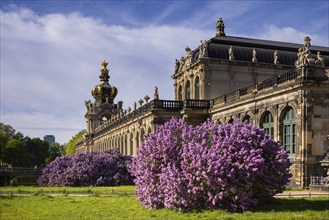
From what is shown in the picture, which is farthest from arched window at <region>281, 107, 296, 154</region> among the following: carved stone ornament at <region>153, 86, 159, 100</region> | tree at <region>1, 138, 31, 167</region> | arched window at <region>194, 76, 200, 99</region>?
tree at <region>1, 138, 31, 167</region>

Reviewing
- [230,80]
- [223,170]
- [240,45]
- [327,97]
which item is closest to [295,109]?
[327,97]

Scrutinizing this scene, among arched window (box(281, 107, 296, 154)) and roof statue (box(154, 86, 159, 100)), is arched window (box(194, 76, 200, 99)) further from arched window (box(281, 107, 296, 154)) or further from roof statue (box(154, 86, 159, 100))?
arched window (box(281, 107, 296, 154))

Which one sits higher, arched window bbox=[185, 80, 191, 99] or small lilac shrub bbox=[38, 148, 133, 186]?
arched window bbox=[185, 80, 191, 99]

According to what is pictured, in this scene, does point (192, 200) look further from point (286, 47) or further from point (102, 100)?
→ point (102, 100)

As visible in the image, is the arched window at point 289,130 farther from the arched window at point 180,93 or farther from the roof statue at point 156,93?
the arched window at point 180,93

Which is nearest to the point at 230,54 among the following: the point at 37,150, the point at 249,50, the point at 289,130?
the point at 249,50

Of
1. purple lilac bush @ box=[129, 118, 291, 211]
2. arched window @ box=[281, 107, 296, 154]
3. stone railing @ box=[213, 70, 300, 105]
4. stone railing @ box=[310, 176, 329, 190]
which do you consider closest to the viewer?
purple lilac bush @ box=[129, 118, 291, 211]

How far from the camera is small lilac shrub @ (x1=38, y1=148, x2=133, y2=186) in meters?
38.2

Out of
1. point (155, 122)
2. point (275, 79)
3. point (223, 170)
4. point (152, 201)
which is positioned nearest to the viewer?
point (223, 170)

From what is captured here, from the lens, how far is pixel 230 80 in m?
44.9

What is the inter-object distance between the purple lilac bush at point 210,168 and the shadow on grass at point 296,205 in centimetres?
52

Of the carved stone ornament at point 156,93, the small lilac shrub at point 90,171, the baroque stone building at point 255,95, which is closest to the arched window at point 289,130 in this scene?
the baroque stone building at point 255,95

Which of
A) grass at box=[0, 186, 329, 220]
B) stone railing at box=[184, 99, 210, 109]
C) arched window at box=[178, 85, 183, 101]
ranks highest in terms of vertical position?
arched window at box=[178, 85, 183, 101]

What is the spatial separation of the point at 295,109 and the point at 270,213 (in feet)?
41.0
